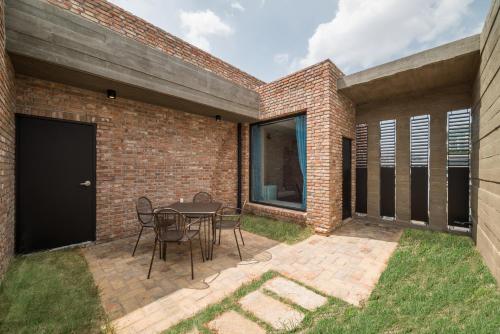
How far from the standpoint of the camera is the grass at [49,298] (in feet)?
5.79

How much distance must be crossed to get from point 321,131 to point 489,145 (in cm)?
234

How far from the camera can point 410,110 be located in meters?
4.52

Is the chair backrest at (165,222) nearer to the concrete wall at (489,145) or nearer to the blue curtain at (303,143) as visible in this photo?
the blue curtain at (303,143)

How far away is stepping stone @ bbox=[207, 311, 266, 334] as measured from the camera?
1.74 metres

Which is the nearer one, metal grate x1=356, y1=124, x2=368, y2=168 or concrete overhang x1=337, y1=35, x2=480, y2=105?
concrete overhang x1=337, y1=35, x2=480, y2=105

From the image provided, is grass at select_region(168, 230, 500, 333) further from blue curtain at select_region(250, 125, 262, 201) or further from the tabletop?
blue curtain at select_region(250, 125, 262, 201)

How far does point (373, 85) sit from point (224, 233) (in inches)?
172

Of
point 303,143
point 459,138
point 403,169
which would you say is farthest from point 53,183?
point 459,138

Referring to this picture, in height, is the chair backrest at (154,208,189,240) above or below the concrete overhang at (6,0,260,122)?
below

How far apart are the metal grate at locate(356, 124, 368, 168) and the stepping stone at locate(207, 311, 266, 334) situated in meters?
4.64

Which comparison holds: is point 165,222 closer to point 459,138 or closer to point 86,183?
point 86,183

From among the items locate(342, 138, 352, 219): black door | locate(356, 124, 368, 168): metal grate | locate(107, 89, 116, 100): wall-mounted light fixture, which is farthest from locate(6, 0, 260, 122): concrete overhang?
locate(356, 124, 368, 168): metal grate

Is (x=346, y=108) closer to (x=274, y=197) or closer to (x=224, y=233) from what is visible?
(x=274, y=197)

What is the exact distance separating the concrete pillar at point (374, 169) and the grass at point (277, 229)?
1918 mm
